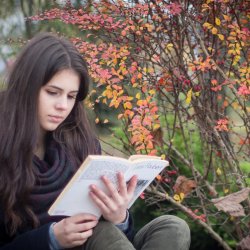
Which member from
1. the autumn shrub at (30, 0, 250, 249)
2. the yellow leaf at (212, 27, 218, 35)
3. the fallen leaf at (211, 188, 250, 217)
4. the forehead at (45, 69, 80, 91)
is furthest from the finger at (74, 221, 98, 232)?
the yellow leaf at (212, 27, 218, 35)

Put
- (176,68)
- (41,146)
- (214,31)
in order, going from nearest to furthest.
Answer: (41,146) → (214,31) → (176,68)

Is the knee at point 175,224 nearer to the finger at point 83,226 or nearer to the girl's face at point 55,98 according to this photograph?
the finger at point 83,226

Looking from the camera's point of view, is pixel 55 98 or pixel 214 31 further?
pixel 214 31

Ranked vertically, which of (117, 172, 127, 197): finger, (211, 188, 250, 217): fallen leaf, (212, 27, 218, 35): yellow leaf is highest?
(212, 27, 218, 35): yellow leaf

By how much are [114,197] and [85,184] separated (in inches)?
5.3

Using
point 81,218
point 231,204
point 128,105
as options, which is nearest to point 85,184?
point 81,218

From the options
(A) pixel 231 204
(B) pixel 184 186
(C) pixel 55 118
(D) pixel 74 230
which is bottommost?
(B) pixel 184 186

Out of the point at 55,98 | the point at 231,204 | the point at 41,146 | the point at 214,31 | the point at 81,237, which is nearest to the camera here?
the point at 81,237

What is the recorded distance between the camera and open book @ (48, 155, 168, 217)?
1901mm

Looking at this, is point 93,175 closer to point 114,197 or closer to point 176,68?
point 114,197

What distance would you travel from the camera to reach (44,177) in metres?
2.21

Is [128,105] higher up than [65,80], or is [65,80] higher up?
[65,80]

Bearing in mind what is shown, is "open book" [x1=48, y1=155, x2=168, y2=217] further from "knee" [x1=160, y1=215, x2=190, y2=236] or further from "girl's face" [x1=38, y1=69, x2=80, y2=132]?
"girl's face" [x1=38, y1=69, x2=80, y2=132]

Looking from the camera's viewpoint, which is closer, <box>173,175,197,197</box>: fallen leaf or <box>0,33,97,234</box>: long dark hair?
<box>0,33,97,234</box>: long dark hair
